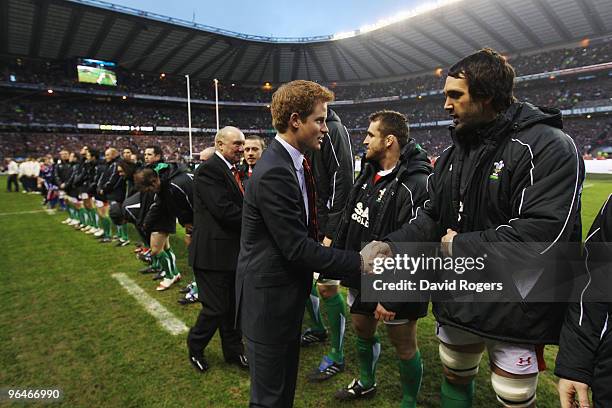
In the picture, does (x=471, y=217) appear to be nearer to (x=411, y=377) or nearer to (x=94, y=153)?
(x=411, y=377)

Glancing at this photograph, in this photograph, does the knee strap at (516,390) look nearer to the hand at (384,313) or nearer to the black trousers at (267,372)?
the hand at (384,313)

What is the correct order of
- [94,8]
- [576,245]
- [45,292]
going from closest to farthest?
[576,245]
[45,292]
[94,8]

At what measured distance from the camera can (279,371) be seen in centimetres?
189

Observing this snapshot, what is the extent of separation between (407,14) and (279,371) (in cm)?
4134

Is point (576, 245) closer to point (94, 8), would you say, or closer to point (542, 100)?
point (94, 8)

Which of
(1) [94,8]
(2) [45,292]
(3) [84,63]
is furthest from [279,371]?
(3) [84,63]

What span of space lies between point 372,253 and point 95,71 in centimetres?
4860

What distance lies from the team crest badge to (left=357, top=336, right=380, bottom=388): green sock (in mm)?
1709

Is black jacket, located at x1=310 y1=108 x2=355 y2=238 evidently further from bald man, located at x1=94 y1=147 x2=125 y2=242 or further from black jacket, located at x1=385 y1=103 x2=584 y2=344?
bald man, located at x1=94 y1=147 x2=125 y2=242

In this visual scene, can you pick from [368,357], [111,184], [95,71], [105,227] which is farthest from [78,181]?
[95,71]

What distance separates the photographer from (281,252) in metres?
1.77

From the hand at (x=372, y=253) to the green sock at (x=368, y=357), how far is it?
1.14m

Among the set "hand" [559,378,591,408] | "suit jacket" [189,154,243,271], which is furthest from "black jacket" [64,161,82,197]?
"hand" [559,378,591,408]

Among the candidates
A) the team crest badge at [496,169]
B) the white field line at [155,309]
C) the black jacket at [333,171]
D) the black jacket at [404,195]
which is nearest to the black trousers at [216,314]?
the white field line at [155,309]
